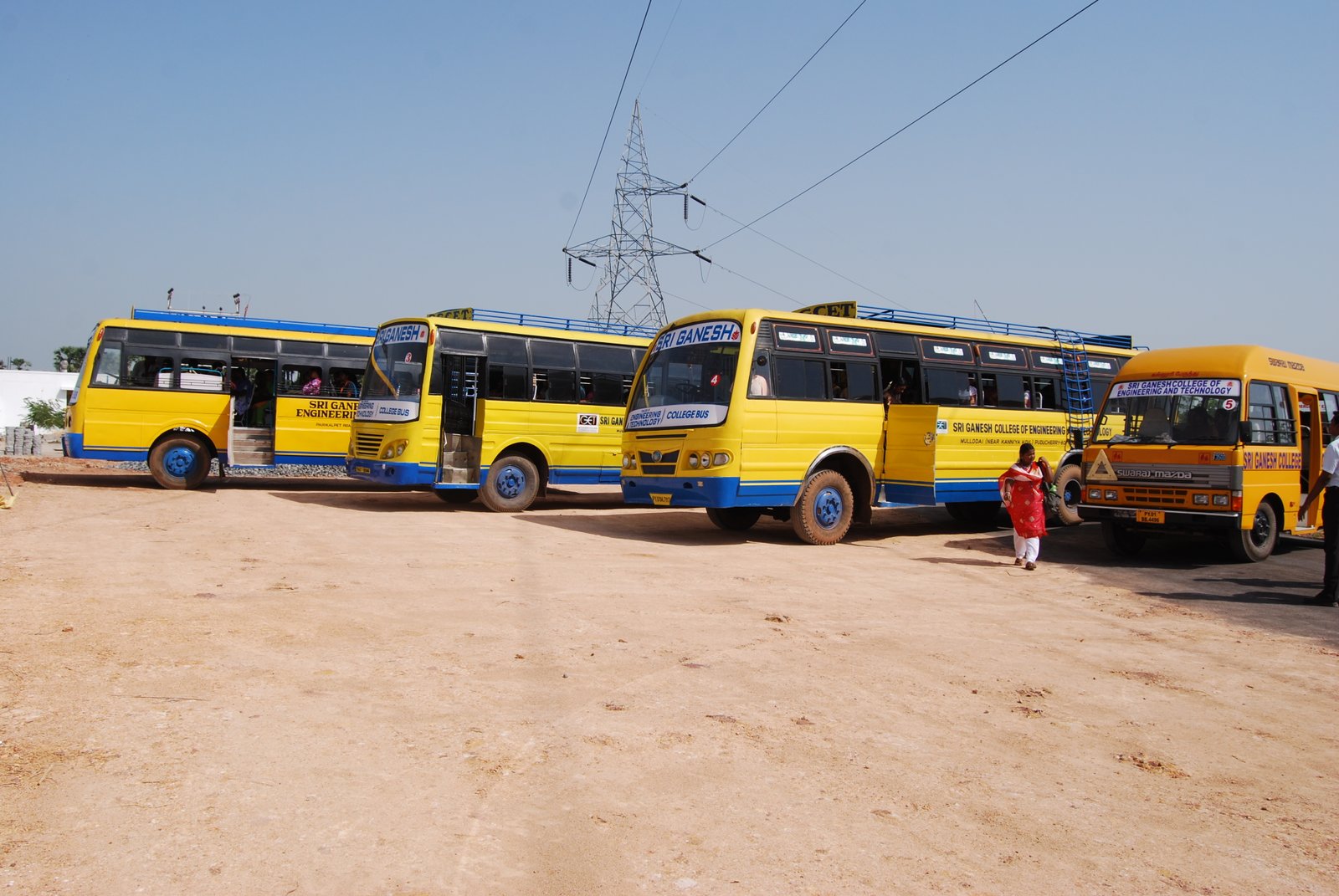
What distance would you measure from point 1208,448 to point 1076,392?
4989 mm

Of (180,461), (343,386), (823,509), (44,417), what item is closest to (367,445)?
(343,386)

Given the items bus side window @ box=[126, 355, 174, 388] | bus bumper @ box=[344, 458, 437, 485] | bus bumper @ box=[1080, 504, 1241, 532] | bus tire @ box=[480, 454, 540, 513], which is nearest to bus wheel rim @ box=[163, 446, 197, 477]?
bus side window @ box=[126, 355, 174, 388]

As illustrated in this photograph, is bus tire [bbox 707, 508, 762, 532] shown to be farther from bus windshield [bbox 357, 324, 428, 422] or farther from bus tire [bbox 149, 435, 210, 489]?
bus tire [bbox 149, 435, 210, 489]

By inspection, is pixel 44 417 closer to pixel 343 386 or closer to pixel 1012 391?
pixel 343 386

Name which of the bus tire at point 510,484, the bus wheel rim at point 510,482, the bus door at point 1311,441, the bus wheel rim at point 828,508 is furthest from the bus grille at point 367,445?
the bus door at point 1311,441

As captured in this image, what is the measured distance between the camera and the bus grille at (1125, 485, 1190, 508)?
452 inches

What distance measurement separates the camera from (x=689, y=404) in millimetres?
12227

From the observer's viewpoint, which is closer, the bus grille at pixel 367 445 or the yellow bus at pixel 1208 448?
the yellow bus at pixel 1208 448

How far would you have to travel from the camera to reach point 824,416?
12695 millimetres

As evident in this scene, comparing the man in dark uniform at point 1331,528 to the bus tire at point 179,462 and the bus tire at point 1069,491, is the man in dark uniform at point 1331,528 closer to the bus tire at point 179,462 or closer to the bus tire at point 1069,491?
the bus tire at point 1069,491

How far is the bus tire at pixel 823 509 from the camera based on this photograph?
1248cm

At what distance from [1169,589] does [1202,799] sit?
21.1 feet

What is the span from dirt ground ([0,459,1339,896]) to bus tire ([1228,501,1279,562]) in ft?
8.51

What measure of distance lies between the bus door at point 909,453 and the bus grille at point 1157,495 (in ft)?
8.10
